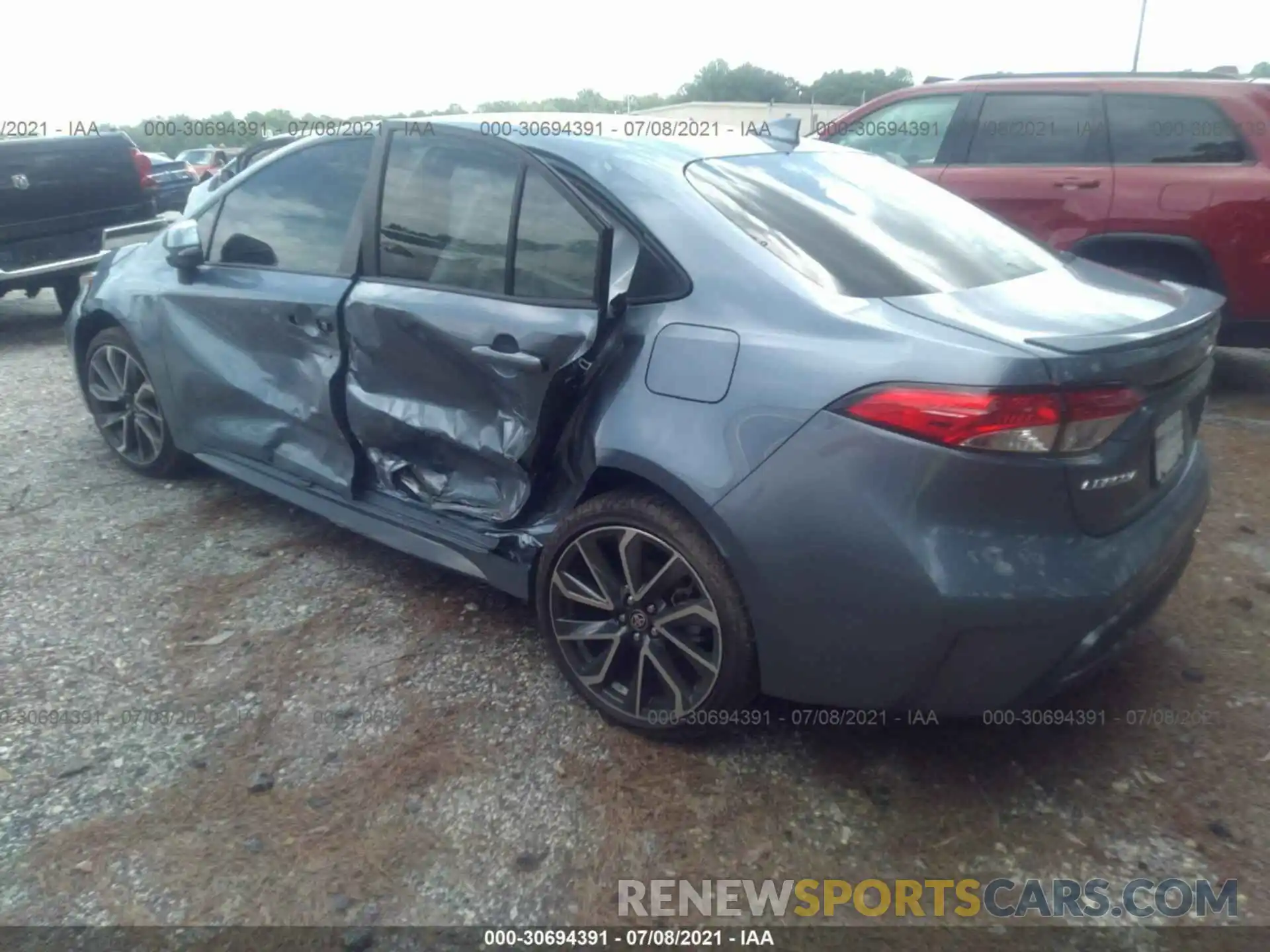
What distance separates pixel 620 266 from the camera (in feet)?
8.79

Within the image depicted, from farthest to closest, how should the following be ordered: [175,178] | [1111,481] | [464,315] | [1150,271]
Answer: [175,178], [1150,271], [464,315], [1111,481]

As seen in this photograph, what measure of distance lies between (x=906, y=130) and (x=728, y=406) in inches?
182

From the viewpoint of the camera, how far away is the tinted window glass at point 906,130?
6.08m

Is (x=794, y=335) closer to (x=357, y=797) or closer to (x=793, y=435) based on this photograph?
(x=793, y=435)

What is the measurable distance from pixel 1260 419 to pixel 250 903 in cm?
513

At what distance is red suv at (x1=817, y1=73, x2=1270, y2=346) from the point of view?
201 inches

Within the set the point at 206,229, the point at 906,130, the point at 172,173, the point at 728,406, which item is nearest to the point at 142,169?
the point at 206,229

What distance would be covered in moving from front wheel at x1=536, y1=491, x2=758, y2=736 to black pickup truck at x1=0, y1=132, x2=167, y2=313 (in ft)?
18.1

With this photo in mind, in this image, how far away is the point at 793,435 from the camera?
2.26 meters

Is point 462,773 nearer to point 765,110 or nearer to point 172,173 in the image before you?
point 765,110

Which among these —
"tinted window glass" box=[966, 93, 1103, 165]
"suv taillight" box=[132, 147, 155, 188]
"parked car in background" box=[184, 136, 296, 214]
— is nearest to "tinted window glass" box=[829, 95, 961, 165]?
"tinted window glass" box=[966, 93, 1103, 165]

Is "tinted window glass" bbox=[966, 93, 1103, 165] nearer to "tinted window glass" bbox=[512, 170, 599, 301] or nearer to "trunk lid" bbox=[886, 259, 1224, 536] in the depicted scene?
"trunk lid" bbox=[886, 259, 1224, 536]

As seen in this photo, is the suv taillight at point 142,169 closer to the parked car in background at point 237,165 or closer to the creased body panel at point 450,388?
the parked car in background at point 237,165

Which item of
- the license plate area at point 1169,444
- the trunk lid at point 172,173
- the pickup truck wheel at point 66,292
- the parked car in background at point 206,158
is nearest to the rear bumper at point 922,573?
the license plate area at point 1169,444
